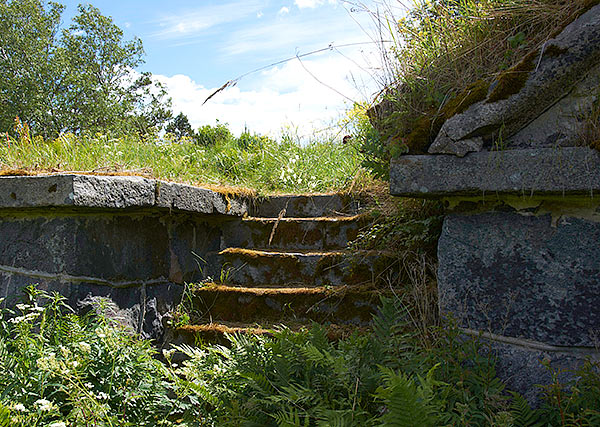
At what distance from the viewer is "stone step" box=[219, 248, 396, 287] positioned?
3148 millimetres

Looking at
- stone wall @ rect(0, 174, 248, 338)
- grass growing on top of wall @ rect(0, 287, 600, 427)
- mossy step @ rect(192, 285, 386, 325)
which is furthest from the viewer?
mossy step @ rect(192, 285, 386, 325)

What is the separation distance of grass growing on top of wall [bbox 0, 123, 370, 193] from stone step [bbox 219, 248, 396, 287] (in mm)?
773

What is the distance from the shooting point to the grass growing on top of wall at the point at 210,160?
346 centimetres

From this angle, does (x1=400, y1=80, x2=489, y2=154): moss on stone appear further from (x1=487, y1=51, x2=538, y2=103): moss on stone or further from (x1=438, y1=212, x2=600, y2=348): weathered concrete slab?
(x1=438, y1=212, x2=600, y2=348): weathered concrete slab

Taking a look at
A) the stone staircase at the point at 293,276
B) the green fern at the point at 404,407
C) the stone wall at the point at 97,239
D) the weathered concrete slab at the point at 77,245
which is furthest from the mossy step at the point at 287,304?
the green fern at the point at 404,407

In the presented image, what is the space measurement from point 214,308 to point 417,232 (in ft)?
5.05

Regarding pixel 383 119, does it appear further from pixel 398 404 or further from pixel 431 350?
pixel 398 404

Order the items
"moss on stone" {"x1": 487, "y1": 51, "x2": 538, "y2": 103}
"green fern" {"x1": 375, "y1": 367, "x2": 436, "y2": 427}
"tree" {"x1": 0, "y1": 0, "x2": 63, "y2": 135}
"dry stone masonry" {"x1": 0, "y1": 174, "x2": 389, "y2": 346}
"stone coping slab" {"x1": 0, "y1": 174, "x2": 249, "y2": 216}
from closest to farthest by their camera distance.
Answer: "green fern" {"x1": 375, "y1": 367, "x2": 436, "y2": 427}
"moss on stone" {"x1": 487, "y1": 51, "x2": 538, "y2": 103}
"stone coping slab" {"x1": 0, "y1": 174, "x2": 249, "y2": 216}
"dry stone masonry" {"x1": 0, "y1": 174, "x2": 389, "y2": 346}
"tree" {"x1": 0, "y1": 0, "x2": 63, "y2": 135}

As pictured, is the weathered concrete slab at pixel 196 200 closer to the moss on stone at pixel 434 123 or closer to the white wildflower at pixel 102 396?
the white wildflower at pixel 102 396

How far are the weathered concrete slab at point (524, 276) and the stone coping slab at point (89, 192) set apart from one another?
1.79m

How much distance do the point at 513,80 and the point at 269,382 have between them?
170 cm

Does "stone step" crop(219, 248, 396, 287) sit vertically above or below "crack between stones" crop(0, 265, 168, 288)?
below

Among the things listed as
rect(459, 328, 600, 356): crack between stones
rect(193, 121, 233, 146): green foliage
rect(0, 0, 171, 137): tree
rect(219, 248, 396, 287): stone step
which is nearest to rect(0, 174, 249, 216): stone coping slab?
rect(219, 248, 396, 287): stone step

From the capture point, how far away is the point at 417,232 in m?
2.91
